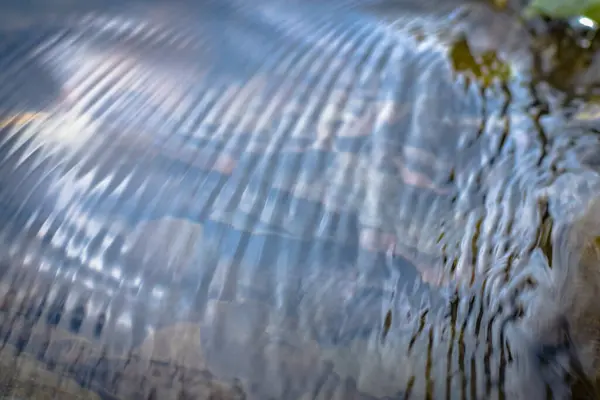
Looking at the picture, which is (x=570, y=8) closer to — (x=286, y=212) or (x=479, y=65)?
(x=479, y=65)

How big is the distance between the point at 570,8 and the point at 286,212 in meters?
0.38

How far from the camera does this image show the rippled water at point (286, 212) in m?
0.34

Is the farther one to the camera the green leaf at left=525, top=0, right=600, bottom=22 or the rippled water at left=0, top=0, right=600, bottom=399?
the green leaf at left=525, top=0, right=600, bottom=22

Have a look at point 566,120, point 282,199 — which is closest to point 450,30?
point 566,120

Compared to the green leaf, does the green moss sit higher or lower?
lower

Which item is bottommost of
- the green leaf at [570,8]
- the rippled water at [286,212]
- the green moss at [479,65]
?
the rippled water at [286,212]

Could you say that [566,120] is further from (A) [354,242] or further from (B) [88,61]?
(B) [88,61]

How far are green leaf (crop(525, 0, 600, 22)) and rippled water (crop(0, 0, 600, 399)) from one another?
50mm

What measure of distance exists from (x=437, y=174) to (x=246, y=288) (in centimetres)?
16

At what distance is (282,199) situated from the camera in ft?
1.32

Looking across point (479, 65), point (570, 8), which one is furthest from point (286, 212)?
point (570, 8)

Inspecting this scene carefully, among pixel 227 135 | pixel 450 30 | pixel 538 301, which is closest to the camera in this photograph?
pixel 538 301

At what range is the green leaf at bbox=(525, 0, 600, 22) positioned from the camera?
22.5 inches

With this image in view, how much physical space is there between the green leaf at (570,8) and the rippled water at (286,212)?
50 millimetres
